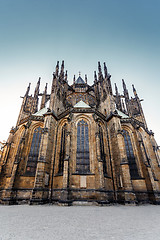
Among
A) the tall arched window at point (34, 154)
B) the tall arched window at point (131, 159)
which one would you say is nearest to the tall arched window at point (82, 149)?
the tall arched window at point (34, 154)

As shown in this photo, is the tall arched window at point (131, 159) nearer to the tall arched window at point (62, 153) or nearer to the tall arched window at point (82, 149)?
the tall arched window at point (82, 149)

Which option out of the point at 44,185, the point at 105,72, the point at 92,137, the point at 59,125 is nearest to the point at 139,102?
the point at 105,72

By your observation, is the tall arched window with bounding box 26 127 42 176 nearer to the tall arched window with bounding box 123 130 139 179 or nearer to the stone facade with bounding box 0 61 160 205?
the stone facade with bounding box 0 61 160 205

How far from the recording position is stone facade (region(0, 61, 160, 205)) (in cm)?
1220

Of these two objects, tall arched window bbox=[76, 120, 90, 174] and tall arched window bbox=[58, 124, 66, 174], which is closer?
tall arched window bbox=[76, 120, 90, 174]

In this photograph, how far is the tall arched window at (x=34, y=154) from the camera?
49.2 feet

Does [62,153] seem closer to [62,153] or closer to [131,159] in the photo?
[62,153]

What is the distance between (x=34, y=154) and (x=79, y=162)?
6.60m

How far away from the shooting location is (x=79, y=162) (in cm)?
1366

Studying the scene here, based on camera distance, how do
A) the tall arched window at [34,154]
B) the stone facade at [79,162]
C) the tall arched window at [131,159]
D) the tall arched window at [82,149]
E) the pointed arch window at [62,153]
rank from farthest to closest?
1. the tall arched window at [131,159]
2. the tall arched window at [34,154]
3. the pointed arch window at [62,153]
4. the tall arched window at [82,149]
5. the stone facade at [79,162]

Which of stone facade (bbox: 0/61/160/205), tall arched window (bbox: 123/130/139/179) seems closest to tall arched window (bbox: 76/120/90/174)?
stone facade (bbox: 0/61/160/205)

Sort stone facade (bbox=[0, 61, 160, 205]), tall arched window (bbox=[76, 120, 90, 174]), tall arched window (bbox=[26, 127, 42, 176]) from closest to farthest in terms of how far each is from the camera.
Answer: stone facade (bbox=[0, 61, 160, 205]) → tall arched window (bbox=[76, 120, 90, 174]) → tall arched window (bbox=[26, 127, 42, 176])

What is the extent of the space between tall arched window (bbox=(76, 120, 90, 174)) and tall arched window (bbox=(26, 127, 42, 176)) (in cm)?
601

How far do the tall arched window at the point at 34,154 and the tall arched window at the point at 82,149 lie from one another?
237 inches
